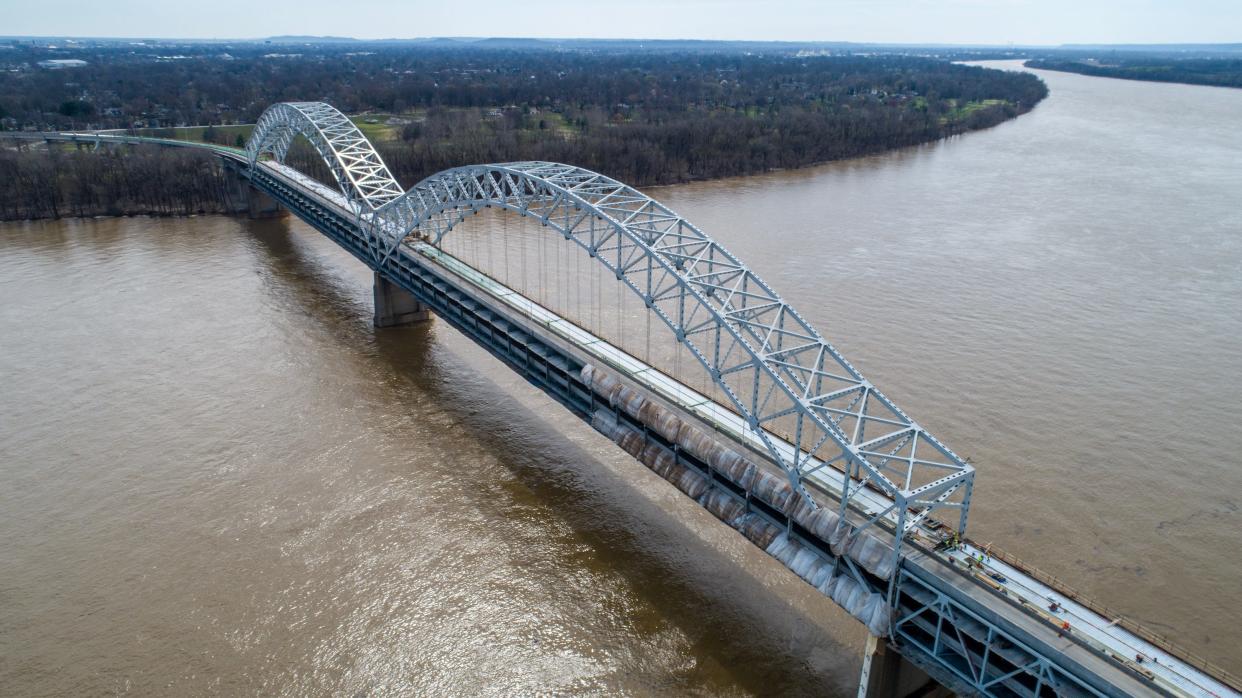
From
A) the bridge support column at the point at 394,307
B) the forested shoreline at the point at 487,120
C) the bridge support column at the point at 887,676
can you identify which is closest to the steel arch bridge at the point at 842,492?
the bridge support column at the point at 887,676

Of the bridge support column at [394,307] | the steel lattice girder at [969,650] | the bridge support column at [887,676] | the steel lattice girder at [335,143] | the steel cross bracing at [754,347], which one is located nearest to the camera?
the steel lattice girder at [969,650]

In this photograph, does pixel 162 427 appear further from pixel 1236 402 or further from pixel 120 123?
pixel 120 123

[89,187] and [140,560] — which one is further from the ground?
[89,187]

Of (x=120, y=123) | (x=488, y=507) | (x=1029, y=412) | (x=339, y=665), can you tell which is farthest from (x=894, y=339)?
(x=120, y=123)

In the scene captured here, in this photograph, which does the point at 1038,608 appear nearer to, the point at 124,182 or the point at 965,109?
the point at 124,182

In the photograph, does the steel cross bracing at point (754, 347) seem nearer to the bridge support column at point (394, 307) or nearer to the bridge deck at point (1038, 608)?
the bridge deck at point (1038, 608)

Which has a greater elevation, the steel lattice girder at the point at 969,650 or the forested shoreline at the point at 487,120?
the forested shoreline at the point at 487,120
